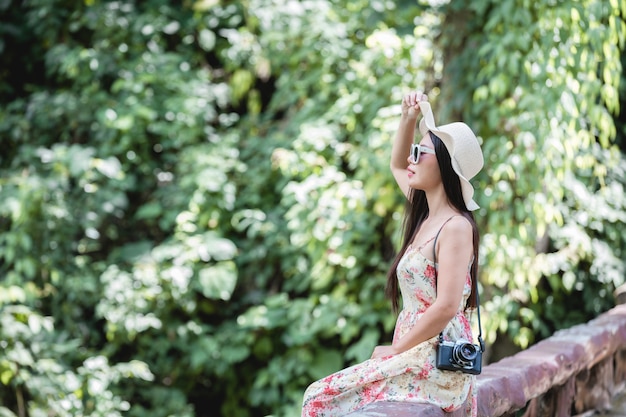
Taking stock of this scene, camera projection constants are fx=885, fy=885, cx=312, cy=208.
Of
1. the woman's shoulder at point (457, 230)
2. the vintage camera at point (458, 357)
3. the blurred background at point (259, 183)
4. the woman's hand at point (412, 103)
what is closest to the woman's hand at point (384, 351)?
the vintage camera at point (458, 357)

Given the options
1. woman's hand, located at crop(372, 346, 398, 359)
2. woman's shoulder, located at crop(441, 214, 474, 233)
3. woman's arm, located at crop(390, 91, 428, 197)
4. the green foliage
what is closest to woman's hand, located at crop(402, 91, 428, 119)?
woman's arm, located at crop(390, 91, 428, 197)

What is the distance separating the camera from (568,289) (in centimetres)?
516

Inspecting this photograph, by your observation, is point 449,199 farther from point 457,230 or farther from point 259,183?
point 259,183

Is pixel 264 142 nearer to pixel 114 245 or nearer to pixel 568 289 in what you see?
pixel 114 245

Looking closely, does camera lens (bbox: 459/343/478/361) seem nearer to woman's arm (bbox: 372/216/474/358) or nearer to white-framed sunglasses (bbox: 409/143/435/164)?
woman's arm (bbox: 372/216/474/358)

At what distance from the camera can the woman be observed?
208cm

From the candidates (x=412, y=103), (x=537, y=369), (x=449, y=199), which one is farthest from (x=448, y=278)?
(x=537, y=369)

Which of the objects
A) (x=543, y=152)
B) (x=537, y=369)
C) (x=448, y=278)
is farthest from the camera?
(x=543, y=152)

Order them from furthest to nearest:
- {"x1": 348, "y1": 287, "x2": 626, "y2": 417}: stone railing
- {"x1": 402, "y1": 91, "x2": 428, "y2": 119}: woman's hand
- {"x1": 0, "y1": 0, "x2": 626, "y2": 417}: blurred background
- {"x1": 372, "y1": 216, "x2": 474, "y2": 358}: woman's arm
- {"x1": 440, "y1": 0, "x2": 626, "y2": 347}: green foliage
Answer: {"x1": 0, "y1": 0, "x2": 626, "y2": 417}: blurred background < {"x1": 440, "y1": 0, "x2": 626, "y2": 347}: green foliage < {"x1": 348, "y1": 287, "x2": 626, "y2": 417}: stone railing < {"x1": 402, "y1": 91, "x2": 428, "y2": 119}: woman's hand < {"x1": 372, "y1": 216, "x2": 474, "y2": 358}: woman's arm

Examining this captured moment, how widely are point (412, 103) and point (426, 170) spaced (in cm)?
29

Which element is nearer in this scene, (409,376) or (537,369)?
(409,376)

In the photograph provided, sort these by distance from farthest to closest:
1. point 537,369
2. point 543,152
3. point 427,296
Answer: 1. point 543,152
2. point 537,369
3. point 427,296

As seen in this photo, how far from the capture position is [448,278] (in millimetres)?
1991

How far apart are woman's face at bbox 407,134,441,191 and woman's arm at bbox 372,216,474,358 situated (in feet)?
0.51
